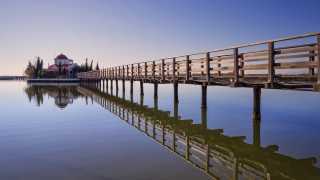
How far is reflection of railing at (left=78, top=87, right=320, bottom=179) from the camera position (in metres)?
7.93

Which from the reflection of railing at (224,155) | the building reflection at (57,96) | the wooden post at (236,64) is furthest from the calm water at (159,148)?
the building reflection at (57,96)

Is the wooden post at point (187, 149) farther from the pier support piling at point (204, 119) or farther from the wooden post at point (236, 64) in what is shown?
the wooden post at point (236, 64)

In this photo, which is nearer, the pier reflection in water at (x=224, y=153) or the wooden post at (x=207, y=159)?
the pier reflection in water at (x=224, y=153)

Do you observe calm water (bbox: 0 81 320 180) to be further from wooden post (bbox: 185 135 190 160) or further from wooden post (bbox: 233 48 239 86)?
wooden post (bbox: 233 48 239 86)

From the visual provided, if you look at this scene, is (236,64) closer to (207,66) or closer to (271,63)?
(271,63)

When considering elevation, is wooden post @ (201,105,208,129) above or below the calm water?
above

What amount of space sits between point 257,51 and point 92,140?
5.99 metres

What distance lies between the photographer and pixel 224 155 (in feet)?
31.6

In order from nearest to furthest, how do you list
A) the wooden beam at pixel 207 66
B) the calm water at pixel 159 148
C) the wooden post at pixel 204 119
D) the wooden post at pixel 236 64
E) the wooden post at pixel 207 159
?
the calm water at pixel 159 148
the wooden post at pixel 207 159
the wooden post at pixel 236 64
the wooden post at pixel 204 119
the wooden beam at pixel 207 66

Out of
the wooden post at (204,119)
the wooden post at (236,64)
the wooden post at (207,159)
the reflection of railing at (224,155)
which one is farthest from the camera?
the wooden post at (204,119)

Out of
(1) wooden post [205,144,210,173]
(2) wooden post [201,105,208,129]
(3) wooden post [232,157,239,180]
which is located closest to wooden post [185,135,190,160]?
(1) wooden post [205,144,210,173]

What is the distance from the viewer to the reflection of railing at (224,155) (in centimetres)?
793

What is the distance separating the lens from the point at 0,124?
1575 cm

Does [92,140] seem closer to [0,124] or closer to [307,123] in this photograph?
[0,124]
